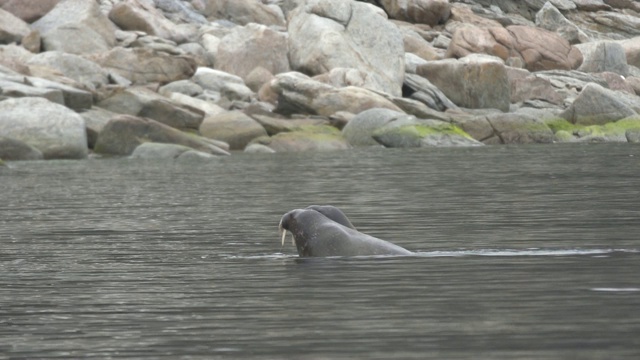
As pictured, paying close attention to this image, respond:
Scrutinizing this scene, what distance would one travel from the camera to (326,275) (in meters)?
12.8

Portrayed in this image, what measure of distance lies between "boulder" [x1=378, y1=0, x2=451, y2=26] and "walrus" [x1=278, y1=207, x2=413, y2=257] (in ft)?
190

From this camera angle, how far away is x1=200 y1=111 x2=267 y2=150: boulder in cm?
4506

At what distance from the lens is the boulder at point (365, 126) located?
46.5 m

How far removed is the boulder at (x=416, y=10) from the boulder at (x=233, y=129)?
2700 cm

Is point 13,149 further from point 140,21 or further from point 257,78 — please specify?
point 140,21

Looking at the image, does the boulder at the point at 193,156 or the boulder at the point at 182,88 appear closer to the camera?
the boulder at the point at 193,156

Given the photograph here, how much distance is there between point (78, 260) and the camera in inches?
591

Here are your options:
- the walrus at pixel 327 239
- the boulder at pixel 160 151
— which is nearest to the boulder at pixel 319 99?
the boulder at pixel 160 151

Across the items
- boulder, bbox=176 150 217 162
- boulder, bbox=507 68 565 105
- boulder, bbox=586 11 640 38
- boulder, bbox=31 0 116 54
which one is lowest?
boulder, bbox=586 11 640 38

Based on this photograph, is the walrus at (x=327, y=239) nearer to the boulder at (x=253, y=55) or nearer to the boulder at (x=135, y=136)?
the boulder at (x=135, y=136)

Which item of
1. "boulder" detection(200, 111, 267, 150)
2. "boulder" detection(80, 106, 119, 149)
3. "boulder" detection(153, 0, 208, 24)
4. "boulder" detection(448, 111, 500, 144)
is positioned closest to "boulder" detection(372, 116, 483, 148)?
"boulder" detection(448, 111, 500, 144)

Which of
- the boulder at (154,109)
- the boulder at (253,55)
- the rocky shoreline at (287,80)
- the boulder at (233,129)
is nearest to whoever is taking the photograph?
the rocky shoreline at (287,80)

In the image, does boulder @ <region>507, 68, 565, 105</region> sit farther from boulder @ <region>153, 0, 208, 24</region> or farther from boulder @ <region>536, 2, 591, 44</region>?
boulder @ <region>153, 0, 208, 24</region>

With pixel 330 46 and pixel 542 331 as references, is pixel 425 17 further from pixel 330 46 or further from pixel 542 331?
pixel 542 331
